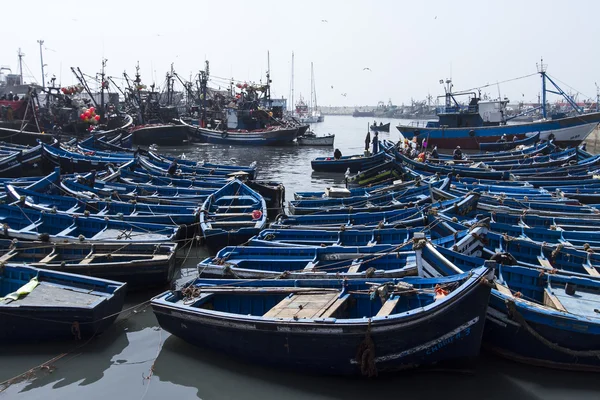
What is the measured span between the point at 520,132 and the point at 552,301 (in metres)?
35.4

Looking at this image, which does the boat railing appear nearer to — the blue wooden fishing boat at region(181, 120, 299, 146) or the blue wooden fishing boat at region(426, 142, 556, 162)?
the blue wooden fishing boat at region(426, 142, 556, 162)

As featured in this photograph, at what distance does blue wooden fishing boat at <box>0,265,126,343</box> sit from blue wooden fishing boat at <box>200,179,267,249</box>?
4.46 metres

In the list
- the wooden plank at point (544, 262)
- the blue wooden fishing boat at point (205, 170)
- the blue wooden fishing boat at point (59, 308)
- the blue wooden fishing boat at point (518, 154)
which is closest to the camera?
the blue wooden fishing boat at point (59, 308)

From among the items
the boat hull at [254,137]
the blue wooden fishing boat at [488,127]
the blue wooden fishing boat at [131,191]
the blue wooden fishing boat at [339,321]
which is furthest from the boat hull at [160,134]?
the blue wooden fishing boat at [339,321]

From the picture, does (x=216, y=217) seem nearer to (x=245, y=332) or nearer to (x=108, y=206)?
(x=108, y=206)

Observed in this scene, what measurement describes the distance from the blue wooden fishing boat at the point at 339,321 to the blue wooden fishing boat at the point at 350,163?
21.0 m

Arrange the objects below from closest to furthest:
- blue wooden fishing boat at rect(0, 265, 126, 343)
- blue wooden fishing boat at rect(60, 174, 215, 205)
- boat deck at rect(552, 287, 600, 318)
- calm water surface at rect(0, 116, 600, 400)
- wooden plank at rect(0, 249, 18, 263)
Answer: calm water surface at rect(0, 116, 600, 400)
boat deck at rect(552, 287, 600, 318)
blue wooden fishing boat at rect(0, 265, 126, 343)
wooden plank at rect(0, 249, 18, 263)
blue wooden fishing boat at rect(60, 174, 215, 205)

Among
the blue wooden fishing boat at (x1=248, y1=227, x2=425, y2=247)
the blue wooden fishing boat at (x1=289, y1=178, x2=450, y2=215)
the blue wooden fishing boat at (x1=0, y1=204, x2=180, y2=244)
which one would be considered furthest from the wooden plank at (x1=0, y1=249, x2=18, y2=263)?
the blue wooden fishing boat at (x1=289, y1=178, x2=450, y2=215)

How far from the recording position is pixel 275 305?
388 inches

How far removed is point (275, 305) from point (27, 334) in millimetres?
4668

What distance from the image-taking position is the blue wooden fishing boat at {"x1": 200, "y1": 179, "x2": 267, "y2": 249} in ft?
48.5

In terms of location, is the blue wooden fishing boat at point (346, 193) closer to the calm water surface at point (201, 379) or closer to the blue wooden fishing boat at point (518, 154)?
the blue wooden fishing boat at point (518, 154)

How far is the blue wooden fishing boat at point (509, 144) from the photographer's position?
38.2m

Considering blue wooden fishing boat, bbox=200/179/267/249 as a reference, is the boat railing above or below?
above
